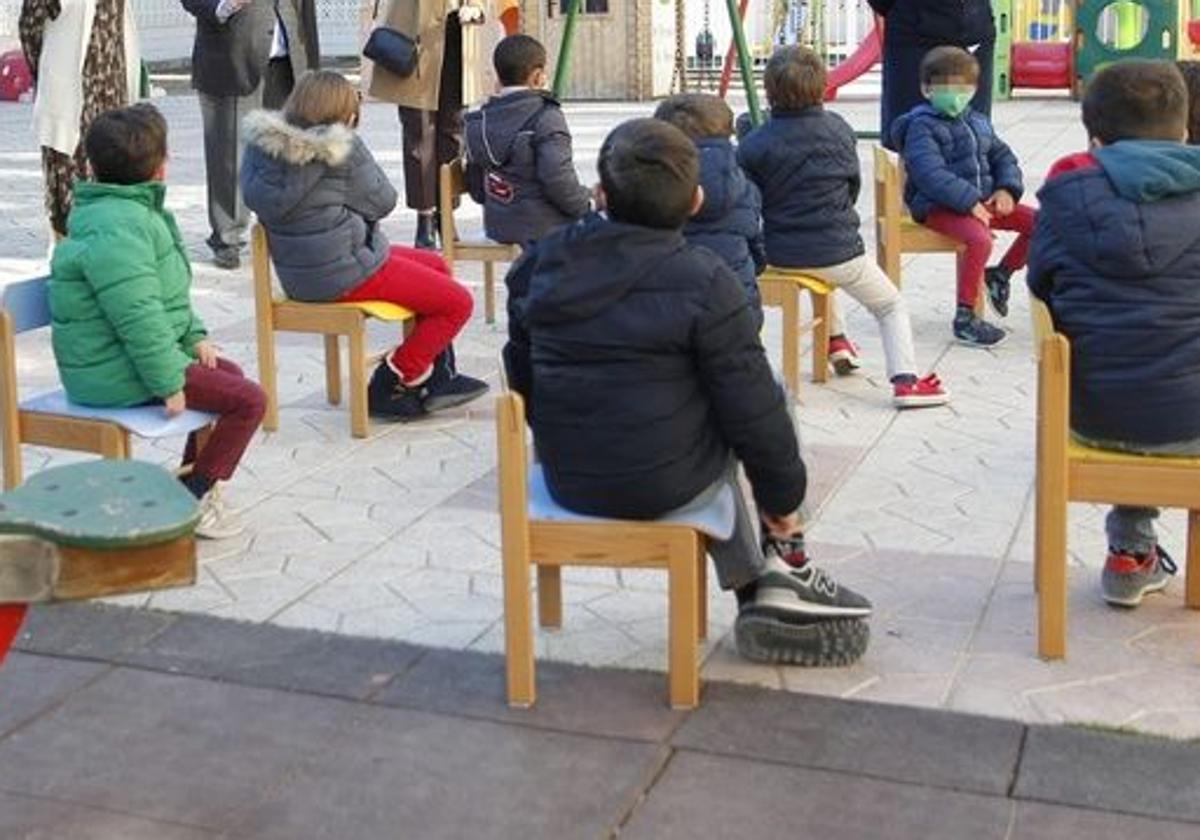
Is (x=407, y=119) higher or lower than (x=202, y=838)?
higher

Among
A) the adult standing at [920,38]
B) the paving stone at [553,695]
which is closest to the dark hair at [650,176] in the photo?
the paving stone at [553,695]

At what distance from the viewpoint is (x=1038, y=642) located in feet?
14.4

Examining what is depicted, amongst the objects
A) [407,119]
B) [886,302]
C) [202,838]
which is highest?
[407,119]

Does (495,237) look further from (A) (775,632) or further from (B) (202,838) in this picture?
(B) (202,838)

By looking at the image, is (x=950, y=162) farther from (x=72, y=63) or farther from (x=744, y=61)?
(x=72, y=63)

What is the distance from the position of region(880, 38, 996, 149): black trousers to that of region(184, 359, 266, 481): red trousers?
4.63 m

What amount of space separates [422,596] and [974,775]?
168 cm

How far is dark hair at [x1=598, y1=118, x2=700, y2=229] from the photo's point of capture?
4.04 m

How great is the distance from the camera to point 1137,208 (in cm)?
431

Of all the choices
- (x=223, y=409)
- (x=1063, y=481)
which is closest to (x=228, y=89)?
(x=223, y=409)

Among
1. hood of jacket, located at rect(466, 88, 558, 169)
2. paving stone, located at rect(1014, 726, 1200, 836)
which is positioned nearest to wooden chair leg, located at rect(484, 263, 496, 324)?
hood of jacket, located at rect(466, 88, 558, 169)

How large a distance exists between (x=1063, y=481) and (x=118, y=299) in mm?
2472

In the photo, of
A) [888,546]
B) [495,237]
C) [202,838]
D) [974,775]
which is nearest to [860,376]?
[495,237]

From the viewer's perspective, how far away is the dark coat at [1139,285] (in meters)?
A: 4.30
